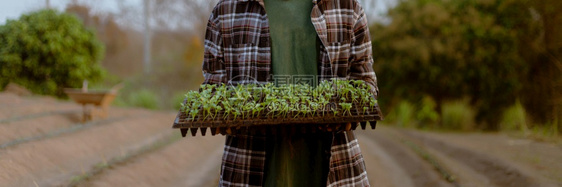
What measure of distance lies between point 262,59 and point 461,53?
786cm

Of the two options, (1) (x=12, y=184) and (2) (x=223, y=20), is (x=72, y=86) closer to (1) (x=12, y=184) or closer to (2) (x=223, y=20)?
(1) (x=12, y=184)

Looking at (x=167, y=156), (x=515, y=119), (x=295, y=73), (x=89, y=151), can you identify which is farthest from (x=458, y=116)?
(x=295, y=73)

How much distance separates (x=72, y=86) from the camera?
1027 centimetres

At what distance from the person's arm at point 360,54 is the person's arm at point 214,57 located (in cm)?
61

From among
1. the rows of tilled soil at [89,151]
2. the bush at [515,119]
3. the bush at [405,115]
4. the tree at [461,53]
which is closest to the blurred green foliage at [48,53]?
the rows of tilled soil at [89,151]

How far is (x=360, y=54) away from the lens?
251 centimetres

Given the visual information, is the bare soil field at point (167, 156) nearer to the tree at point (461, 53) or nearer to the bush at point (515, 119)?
the bush at point (515, 119)

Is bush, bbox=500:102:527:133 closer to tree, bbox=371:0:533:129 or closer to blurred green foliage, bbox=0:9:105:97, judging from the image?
tree, bbox=371:0:533:129

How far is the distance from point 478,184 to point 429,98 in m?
4.94

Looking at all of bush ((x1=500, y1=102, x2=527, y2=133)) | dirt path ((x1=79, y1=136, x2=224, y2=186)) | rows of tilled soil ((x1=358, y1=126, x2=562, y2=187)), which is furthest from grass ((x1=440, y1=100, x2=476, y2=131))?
dirt path ((x1=79, y1=136, x2=224, y2=186))

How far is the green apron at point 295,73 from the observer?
237 cm

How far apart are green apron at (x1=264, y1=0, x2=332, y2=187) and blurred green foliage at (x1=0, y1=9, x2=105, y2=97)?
5.46 m

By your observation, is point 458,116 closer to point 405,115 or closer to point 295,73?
point 405,115

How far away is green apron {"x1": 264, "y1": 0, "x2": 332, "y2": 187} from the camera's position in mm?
2367
